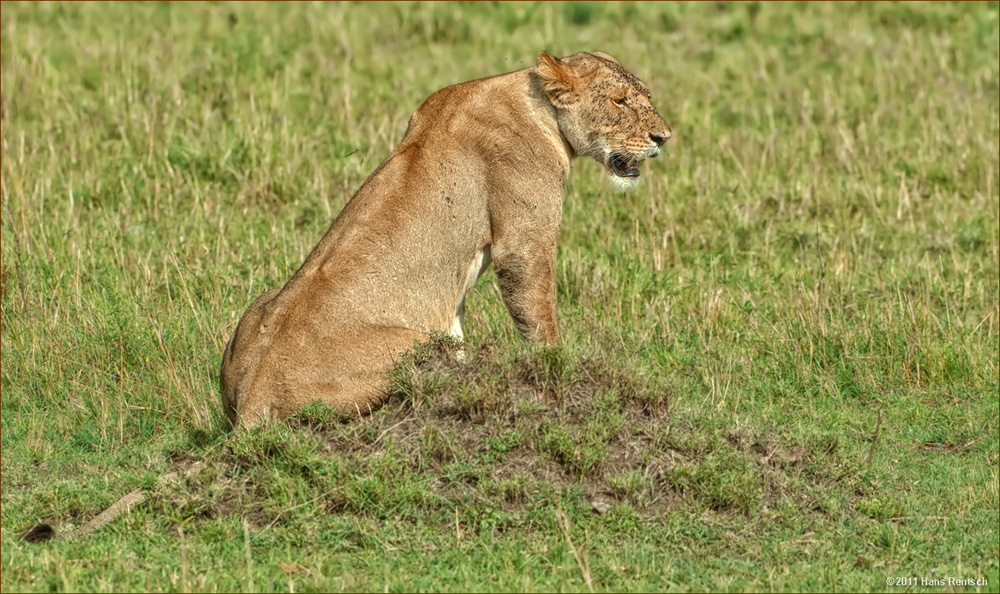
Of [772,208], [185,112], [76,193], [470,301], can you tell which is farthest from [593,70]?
[185,112]

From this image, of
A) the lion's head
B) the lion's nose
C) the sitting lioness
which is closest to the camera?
the sitting lioness

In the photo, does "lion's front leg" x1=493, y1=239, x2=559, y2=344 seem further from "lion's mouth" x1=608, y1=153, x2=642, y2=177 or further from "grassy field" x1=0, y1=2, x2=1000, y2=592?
"lion's mouth" x1=608, y1=153, x2=642, y2=177

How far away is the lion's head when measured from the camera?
650 cm

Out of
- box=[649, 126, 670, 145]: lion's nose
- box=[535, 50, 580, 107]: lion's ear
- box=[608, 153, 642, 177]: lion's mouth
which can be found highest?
box=[535, 50, 580, 107]: lion's ear

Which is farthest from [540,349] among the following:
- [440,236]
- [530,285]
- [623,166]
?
[623,166]

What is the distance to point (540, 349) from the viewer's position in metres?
5.97

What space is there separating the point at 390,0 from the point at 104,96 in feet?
15.3

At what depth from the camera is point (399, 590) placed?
15.8ft

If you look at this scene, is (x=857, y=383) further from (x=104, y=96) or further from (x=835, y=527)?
(x=104, y=96)

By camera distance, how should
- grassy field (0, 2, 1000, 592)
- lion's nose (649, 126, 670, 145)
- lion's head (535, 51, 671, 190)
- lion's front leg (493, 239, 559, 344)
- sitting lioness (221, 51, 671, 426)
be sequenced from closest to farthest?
1. grassy field (0, 2, 1000, 592)
2. sitting lioness (221, 51, 671, 426)
3. lion's front leg (493, 239, 559, 344)
4. lion's head (535, 51, 671, 190)
5. lion's nose (649, 126, 670, 145)

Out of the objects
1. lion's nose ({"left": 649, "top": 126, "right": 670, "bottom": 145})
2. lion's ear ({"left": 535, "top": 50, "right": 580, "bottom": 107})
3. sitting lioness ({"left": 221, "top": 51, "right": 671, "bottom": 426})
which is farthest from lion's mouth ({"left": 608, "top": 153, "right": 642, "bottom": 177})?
lion's ear ({"left": 535, "top": 50, "right": 580, "bottom": 107})

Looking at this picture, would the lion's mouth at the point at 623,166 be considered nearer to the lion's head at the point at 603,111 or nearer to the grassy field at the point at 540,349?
the lion's head at the point at 603,111

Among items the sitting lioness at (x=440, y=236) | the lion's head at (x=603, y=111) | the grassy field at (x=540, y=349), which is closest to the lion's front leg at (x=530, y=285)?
the sitting lioness at (x=440, y=236)

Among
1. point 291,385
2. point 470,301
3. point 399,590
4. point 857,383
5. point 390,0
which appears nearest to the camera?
point 399,590
